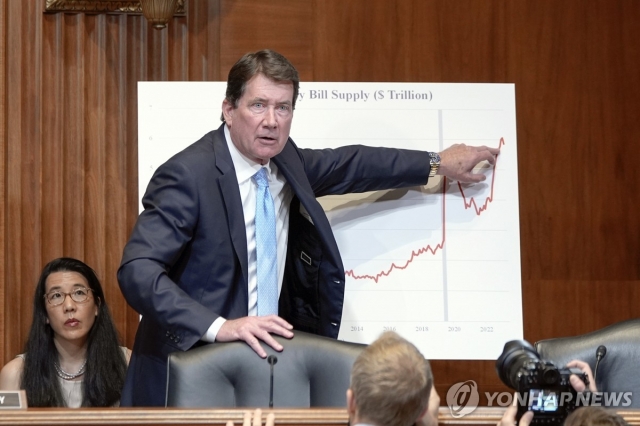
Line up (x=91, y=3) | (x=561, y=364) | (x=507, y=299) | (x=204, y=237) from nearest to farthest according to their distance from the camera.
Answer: (x=561, y=364)
(x=204, y=237)
(x=507, y=299)
(x=91, y=3)

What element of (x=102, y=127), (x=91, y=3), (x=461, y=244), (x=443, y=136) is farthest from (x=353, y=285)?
(x=91, y=3)

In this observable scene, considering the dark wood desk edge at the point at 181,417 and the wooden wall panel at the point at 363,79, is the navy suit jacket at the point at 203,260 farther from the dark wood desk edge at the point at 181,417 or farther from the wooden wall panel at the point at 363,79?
the wooden wall panel at the point at 363,79

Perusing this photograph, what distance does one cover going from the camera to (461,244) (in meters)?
3.70

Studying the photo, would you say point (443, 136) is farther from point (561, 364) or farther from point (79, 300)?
point (79, 300)

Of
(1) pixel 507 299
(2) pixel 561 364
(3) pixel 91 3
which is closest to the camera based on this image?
(2) pixel 561 364

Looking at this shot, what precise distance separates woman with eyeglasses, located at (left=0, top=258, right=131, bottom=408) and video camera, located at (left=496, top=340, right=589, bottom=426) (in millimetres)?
2085

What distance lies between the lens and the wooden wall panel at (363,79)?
3969 millimetres

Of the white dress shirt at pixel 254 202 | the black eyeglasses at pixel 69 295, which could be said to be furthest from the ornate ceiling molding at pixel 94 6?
the black eyeglasses at pixel 69 295

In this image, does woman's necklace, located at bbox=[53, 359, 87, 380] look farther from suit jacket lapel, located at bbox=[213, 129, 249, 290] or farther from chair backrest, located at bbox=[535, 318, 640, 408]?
chair backrest, located at bbox=[535, 318, 640, 408]

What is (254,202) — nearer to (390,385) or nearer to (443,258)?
(443,258)

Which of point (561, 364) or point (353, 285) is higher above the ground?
point (353, 285)

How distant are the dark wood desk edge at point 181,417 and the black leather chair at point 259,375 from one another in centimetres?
27

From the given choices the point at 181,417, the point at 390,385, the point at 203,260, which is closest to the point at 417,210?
the point at 203,260

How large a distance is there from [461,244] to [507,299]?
267 mm
